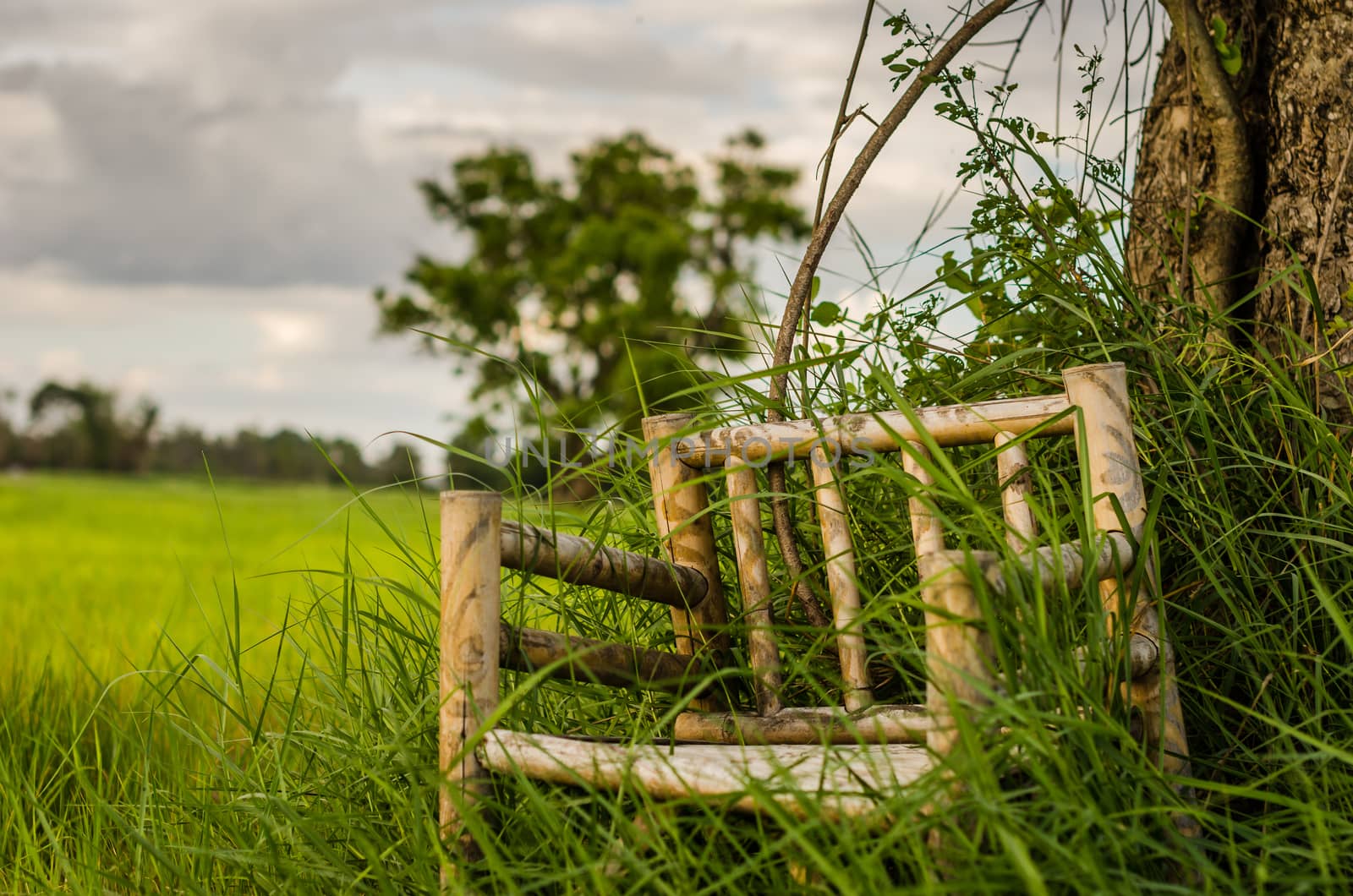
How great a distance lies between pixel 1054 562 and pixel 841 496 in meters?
0.55

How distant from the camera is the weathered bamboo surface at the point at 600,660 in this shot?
5.43 ft

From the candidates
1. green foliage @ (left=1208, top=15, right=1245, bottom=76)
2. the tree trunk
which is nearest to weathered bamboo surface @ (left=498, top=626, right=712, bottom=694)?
the tree trunk

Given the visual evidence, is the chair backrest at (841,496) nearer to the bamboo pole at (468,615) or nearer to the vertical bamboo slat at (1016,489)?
the vertical bamboo slat at (1016,489)

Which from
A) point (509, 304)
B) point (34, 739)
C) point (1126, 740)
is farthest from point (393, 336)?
point (1126, 740)

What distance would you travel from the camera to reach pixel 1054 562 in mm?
1352

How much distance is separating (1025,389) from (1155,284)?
1.38 ft

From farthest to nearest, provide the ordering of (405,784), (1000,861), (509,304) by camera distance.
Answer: (509,304) < (405,784) < (1000,861)

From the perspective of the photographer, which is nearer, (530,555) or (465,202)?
(530,555)

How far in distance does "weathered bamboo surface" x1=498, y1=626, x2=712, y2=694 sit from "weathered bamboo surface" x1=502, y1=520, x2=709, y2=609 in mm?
95

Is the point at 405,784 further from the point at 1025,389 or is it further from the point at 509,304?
the point at 509,304

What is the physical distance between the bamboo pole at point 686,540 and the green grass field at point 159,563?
0.53 m

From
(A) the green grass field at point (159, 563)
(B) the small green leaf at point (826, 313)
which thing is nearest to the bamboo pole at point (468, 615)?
(A) the green grass field at point (159, 563)

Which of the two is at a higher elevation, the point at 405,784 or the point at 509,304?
the point at 509,304

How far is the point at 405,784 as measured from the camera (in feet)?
5.98
